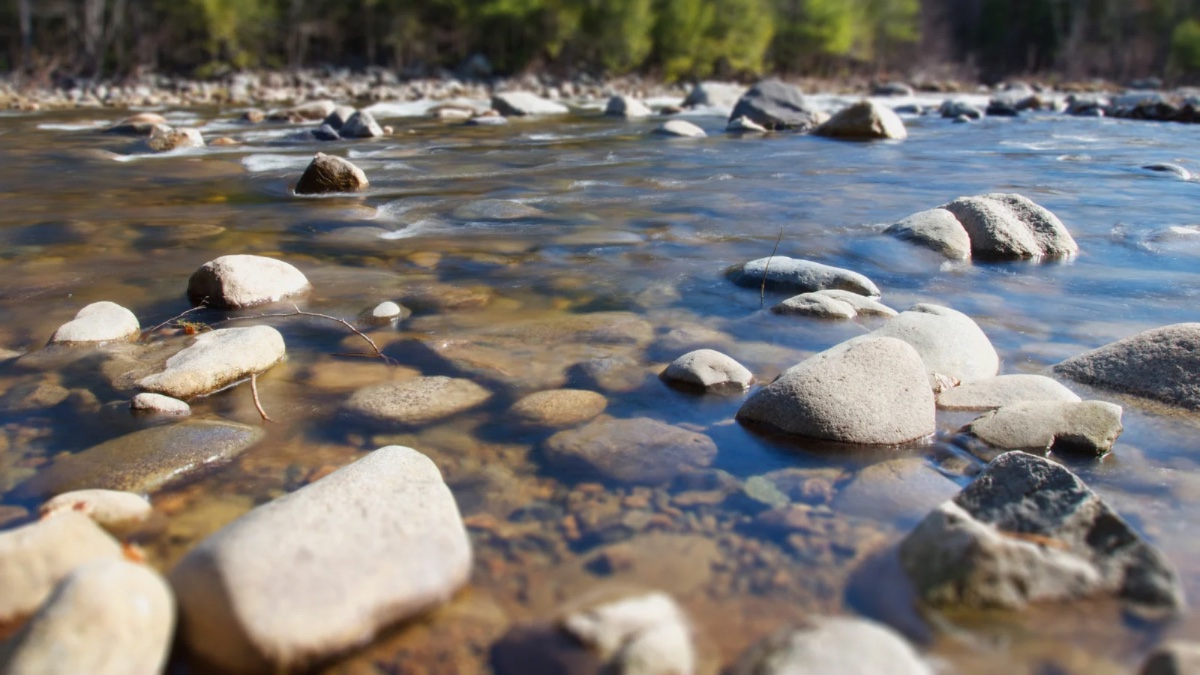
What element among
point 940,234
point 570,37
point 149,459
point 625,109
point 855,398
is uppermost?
point 570,37

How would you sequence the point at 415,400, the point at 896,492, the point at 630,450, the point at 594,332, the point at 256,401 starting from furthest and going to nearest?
the point at 594,332, the point at 415,400, the point at 256,401, the point at 630,450, the point at 896,492

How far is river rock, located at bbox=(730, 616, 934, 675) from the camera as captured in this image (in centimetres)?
140

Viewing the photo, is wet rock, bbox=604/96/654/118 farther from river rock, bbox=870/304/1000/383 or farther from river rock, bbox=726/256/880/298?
river rock, bbox=870/304/1000/383

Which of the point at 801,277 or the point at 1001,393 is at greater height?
the point at 801,277

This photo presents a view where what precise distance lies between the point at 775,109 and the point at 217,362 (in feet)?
39.3

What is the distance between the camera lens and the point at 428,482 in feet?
6.54

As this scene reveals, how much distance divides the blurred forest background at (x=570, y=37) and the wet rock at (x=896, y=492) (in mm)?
25786

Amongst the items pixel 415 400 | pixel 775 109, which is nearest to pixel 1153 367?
pixel 415 400

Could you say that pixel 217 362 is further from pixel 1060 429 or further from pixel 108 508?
→ pixel 1060 429

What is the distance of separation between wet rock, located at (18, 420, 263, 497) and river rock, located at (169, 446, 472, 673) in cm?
57

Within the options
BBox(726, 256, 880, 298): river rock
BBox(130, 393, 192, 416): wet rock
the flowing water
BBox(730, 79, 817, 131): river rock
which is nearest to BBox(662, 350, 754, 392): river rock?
the flowing water

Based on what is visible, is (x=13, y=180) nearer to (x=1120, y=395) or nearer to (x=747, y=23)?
(x=1120, y=395)

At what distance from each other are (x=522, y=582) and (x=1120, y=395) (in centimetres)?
212

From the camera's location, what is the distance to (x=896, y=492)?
217 cm
